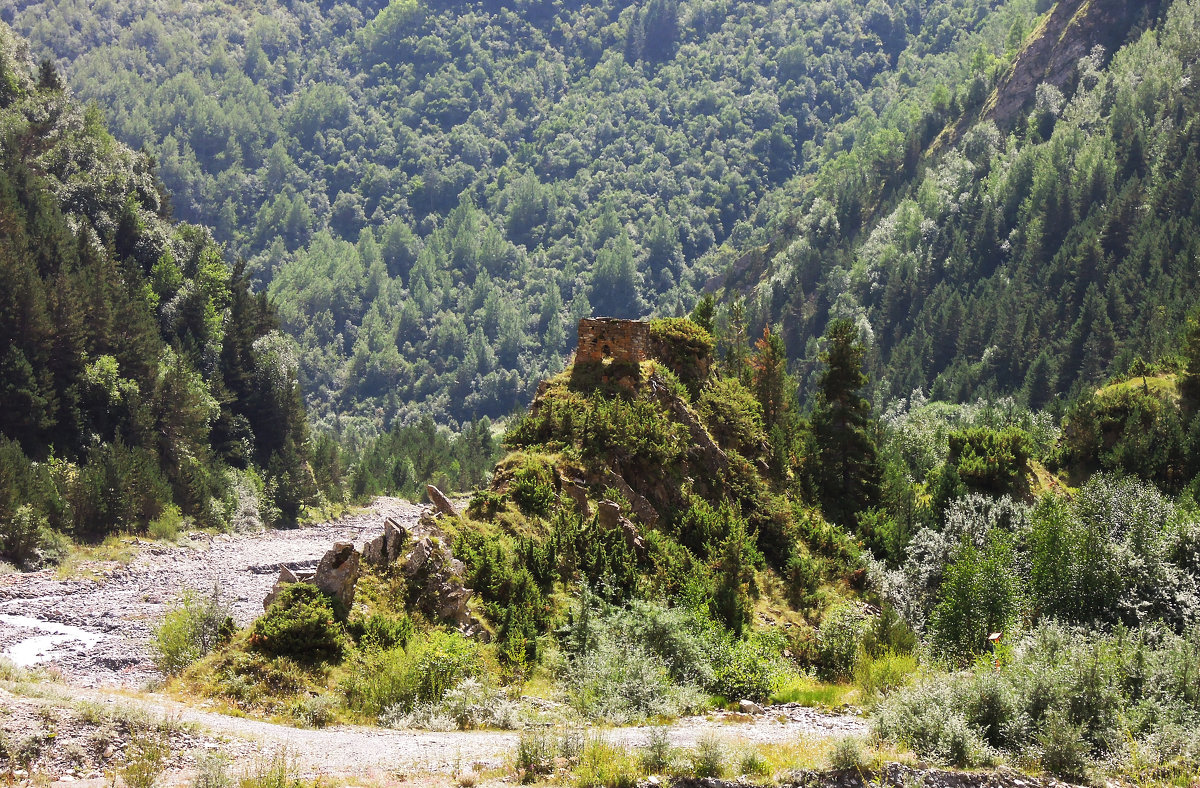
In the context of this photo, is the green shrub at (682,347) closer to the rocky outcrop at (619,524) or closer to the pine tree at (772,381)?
the pine tree at (772,381)

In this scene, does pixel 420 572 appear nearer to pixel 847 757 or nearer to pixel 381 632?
pixel 381 632

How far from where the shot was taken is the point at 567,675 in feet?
88.8

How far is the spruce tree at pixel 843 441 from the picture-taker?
4472cm

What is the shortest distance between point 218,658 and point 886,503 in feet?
93.8

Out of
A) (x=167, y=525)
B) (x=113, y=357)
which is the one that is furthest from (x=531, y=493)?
(x=113, y=357)

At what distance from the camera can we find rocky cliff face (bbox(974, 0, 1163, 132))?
163m

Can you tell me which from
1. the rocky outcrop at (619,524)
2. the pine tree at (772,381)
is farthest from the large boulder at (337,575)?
the pine tree at (772,381)

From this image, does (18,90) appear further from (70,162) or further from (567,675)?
(567,675)

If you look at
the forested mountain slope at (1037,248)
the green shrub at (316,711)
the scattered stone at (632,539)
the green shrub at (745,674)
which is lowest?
the green shrub at (316,711)

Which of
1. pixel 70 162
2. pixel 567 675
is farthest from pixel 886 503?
pixel 70 162

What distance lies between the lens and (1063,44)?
553 feet

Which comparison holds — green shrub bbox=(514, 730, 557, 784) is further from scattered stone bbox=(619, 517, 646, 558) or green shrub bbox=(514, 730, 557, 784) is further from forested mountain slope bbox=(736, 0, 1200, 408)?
forested mountain slope bbox=(736, 0, 1200, 408)

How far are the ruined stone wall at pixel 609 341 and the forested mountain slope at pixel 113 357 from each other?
101ft

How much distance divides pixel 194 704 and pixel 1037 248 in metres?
136
